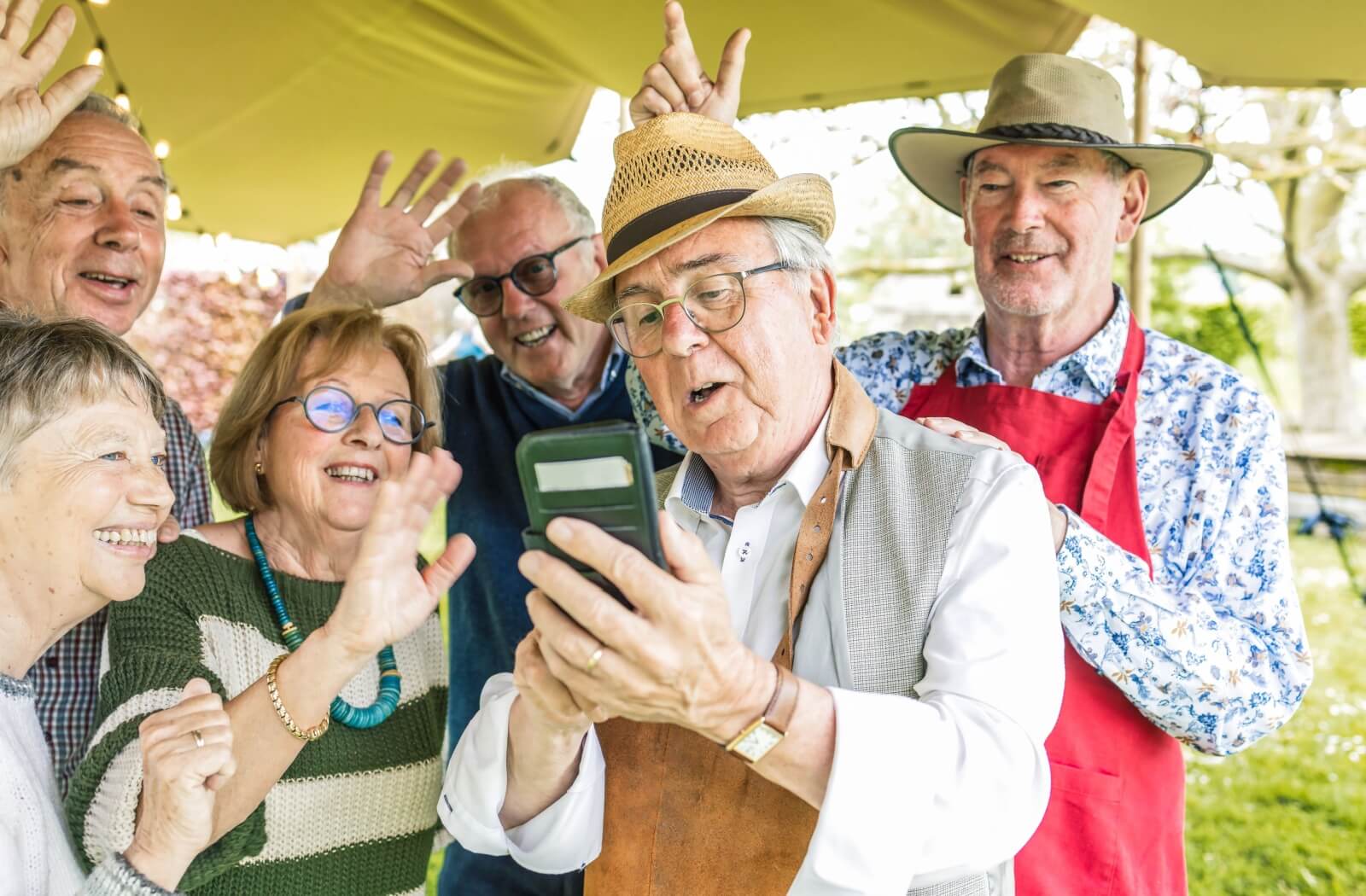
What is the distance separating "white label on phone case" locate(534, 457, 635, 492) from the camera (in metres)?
1.31

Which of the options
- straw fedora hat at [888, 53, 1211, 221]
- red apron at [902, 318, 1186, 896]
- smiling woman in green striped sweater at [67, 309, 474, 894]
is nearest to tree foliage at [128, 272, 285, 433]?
smiling woman in green striped sweater at [67, 309, 474, 894]

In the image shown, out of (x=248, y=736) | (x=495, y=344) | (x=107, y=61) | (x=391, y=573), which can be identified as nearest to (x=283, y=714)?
(x=248, y=736)

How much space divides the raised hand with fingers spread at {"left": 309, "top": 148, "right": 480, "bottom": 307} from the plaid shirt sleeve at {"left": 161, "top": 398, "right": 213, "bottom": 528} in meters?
0.51

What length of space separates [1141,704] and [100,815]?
1833mm

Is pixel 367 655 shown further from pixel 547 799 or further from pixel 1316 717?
pixel 1316 717

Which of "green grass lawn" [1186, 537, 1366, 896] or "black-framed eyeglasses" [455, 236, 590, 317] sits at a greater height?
"black-framed eyeglasses" [455, 236, 590, 317]

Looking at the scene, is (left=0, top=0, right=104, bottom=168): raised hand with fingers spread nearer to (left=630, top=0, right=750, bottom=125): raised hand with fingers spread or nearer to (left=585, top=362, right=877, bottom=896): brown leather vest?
(left=630, top=0, right=750, bottom=125): raised hand with fingers spread

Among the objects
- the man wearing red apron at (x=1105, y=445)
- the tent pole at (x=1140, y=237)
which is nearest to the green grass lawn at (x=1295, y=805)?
the tent pole at (x=1140, y=237)

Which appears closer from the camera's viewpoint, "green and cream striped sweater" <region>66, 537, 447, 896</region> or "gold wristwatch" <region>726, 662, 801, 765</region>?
"gold wristwatch" <region>726, 662, 801, 765</region>

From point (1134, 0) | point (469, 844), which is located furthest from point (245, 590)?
point (1134, 0)

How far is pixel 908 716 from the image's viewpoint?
1478mm

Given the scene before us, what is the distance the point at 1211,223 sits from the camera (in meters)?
12.5

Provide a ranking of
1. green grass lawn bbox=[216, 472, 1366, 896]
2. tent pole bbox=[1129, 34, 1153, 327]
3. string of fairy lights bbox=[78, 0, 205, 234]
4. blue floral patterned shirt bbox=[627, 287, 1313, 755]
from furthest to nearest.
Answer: green grass lawn bbox=[216, 472, 1366, 896] → tent pole bbox=[1129, 34, 1153, 327] → string of fairy lights bbox=[78, 0, 205, 234] → blue floral patterned shirt bbox=[627, 287, 1313, 755]

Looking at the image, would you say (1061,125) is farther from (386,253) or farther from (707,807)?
(386,253)
